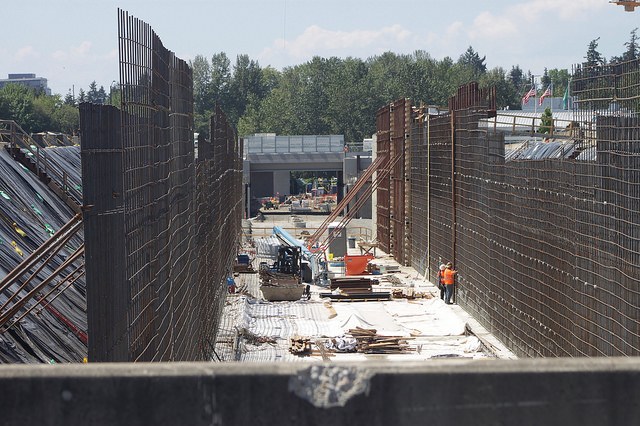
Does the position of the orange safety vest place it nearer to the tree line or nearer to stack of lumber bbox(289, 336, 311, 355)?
stack of lumber bbox(289, 336, 311, 355)

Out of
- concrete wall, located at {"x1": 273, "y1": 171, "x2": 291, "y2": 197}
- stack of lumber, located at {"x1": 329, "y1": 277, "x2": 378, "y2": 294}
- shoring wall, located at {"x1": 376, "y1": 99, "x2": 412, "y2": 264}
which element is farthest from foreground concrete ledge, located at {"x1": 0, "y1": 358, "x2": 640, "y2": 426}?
concrete wall, located at {"x1": 273, "y1": 171, "x2": 291, "y2": 197}

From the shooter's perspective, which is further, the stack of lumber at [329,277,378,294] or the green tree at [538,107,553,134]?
the stack of lumber at [329,277,378,294]

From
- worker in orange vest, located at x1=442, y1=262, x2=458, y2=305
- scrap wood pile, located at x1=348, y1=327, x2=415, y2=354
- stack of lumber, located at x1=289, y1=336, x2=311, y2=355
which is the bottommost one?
scrap wood pile, located at x1=348, y1=327, x2=415, y2=354

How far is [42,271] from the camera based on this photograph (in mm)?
14594

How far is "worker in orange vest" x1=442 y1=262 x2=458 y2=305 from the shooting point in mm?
24797

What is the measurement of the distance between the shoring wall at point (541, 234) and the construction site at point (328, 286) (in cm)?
5

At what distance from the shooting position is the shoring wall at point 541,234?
11.2m

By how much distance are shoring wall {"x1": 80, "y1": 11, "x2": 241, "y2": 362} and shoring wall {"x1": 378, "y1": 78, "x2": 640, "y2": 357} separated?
4.96 m

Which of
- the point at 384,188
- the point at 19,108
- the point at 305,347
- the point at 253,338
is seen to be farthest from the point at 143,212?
the point at 19,108

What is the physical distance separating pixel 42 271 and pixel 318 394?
38.7 feet

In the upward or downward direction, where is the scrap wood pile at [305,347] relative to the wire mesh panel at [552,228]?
downward

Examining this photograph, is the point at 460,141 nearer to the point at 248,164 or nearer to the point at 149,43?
the point at 149,43

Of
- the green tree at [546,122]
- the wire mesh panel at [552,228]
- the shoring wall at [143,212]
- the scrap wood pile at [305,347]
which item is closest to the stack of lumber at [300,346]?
the scrap wood pile at [305,347]

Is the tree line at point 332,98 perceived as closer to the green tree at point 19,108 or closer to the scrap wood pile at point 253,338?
the green tree at point 19,108
